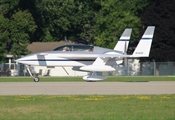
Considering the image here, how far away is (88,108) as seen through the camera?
1709 cm

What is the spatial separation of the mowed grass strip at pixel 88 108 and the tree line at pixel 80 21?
35.8m

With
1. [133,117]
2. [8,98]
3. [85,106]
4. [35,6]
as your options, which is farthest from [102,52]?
[35,6]

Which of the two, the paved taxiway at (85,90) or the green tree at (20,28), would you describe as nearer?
the paved taxiway at (85,90)

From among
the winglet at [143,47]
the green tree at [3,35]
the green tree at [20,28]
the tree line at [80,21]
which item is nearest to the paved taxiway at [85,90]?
the winglet at [143,47]

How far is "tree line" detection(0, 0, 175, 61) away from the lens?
2283 inches

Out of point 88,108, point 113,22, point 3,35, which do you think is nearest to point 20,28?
point 3,35

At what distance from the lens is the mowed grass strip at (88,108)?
15289 mm

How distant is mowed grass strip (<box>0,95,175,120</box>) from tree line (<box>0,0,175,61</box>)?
35.8 meters

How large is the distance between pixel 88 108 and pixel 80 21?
5148 centimetres

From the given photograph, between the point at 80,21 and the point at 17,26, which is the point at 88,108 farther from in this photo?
the point at 80,21

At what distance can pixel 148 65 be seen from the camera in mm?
59500

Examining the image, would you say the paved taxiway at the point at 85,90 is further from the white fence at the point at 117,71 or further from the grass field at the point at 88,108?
the white fence at the point at 117,71

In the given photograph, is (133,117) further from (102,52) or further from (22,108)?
(102,52)

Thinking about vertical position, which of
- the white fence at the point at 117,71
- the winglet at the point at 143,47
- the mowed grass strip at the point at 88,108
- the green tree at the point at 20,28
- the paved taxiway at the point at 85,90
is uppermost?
the green tree at the point at 20,28
